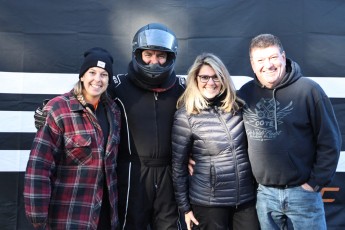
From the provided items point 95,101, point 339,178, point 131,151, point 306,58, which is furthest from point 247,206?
point 306,58

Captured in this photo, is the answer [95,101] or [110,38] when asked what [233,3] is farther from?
[95,101]

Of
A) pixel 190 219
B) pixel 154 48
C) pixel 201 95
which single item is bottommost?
pixel 190 219

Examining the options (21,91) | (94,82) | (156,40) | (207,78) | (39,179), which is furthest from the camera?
(21,91)

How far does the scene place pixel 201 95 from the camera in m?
1.78

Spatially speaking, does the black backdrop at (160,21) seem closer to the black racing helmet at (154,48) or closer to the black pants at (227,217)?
the black racing helmet at (154,48)

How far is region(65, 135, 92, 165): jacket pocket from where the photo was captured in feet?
5.21

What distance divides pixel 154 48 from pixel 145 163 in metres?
0.62

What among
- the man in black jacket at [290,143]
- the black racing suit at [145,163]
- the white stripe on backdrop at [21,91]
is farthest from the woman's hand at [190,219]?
the white stripe on backdrop at [21,91]

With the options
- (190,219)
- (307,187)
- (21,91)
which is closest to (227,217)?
(190,219)

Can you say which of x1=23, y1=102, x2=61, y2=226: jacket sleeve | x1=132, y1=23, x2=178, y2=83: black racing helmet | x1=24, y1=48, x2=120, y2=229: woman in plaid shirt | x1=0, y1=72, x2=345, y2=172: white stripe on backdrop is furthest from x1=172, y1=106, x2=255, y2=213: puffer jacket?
x1=0, y1=72, x2=345, y2=172: white stripe on backdrop

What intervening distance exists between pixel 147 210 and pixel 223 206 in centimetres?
41

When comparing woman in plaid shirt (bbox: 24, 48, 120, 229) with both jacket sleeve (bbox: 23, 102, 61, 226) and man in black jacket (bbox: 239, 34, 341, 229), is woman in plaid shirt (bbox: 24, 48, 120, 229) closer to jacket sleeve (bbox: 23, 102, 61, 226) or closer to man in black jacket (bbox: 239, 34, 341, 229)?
jacket sleeve (bbox: 23, 102, 61, 226)

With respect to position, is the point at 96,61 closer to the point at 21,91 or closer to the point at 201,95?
Answer: the point at 201,95

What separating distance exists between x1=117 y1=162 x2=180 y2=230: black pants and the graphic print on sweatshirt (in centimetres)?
50
